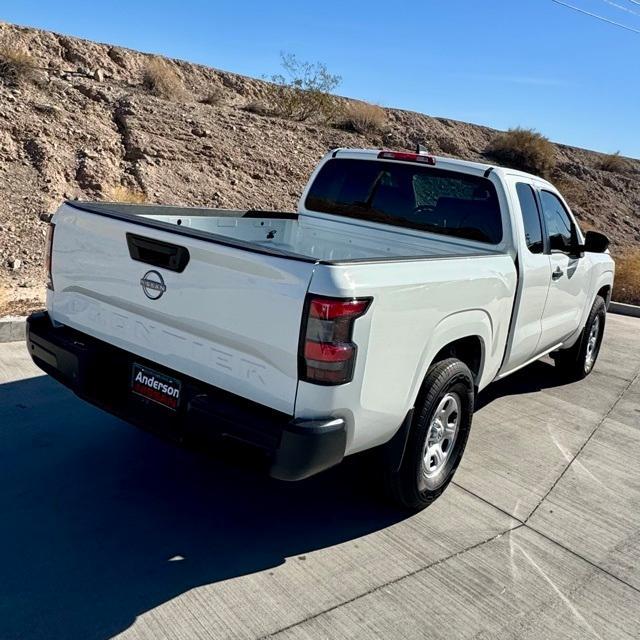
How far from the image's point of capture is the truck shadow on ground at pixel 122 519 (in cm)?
289

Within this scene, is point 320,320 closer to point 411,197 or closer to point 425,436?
point 425,436

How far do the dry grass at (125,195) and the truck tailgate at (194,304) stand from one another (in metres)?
9.29

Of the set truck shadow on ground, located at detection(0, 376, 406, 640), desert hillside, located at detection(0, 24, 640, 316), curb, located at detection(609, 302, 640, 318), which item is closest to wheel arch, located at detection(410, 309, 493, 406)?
truck shadow on ground, located at detection(0, 376, 406, 640)

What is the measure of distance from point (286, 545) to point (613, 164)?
35454mm

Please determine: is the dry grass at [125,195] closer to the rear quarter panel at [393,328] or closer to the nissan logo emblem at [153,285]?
the nissan logo emblem at [153,285]

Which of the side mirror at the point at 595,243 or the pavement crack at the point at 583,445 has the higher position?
the side mirror at the point at 595,243

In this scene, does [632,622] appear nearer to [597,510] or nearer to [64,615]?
[597,510]

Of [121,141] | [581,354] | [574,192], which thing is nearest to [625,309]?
[581,354]

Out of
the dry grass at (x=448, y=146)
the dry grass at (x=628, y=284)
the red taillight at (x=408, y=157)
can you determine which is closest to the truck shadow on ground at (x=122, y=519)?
the red taillight at (x=408, y=157)

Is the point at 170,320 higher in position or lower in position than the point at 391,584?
higher

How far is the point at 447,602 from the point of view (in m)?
3.16

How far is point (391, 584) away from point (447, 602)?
0.26 meters

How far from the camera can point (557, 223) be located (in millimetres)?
5680

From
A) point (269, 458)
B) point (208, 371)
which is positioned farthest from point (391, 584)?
point (208, 371)
